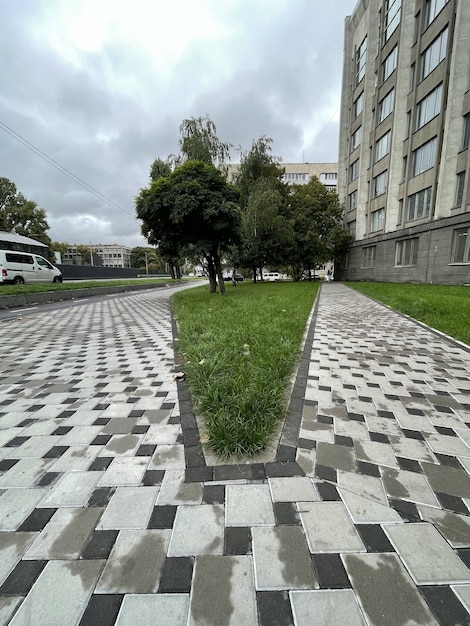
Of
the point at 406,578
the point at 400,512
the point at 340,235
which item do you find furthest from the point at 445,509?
the point at 340,235

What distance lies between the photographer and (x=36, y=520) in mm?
1618

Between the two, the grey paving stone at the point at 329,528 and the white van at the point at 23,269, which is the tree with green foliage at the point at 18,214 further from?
the grey paving stone at the point at 329,528

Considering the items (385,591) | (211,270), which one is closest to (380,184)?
(211,270)

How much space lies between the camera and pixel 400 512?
1638 millimetres

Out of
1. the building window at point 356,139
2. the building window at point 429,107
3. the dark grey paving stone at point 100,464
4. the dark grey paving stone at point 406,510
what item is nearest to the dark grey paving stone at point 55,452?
the dark grey paving stone at point 100,464

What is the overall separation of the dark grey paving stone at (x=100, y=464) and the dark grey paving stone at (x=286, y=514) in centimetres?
126

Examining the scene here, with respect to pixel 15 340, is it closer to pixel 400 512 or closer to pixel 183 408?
pixel 183 408

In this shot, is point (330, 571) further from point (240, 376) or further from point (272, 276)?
point (272, 276)

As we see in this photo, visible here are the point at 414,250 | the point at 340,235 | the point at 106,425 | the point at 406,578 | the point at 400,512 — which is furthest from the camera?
→ the point at 340,235

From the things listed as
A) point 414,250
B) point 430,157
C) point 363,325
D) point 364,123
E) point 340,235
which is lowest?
point 363,325

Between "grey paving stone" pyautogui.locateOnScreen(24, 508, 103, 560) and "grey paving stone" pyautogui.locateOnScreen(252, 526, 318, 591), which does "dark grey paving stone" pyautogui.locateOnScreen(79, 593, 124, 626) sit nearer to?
Result: "grey paving stone" pyautogui.locateOnScreen(24, 508, 103, 560)

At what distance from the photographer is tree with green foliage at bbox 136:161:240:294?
11.5 m

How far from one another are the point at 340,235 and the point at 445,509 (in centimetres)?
2871

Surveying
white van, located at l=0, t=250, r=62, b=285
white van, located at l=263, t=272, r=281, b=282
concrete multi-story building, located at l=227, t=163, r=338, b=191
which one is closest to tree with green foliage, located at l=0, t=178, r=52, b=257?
white van, located at l=0, t=250, r=62, b=285
